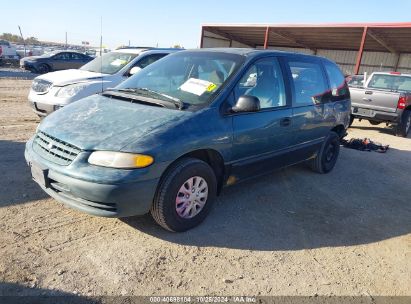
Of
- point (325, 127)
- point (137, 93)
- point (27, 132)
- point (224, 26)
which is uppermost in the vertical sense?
point (224, 26)

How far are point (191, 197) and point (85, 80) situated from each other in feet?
15.2

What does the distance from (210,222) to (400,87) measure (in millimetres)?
9117

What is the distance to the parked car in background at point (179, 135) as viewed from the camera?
9.80 ft

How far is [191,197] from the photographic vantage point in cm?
345

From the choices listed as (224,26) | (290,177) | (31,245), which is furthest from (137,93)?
(224,26)

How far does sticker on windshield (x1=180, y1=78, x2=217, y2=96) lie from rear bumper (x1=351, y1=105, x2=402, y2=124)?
285 inches

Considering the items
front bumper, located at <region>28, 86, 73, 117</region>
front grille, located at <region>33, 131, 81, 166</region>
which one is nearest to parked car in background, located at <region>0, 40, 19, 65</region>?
front bumper, located at <region>28, 86, 73, 117</region>

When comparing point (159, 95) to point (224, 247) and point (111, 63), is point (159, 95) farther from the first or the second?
point (111, 63)

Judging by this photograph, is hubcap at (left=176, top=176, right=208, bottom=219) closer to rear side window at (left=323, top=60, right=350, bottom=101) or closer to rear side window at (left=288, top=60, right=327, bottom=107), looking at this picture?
rear side window at (left=288, top=60, right=327, bottom=107)

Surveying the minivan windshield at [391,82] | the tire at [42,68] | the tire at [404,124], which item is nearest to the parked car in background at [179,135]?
the tire at [404,124]

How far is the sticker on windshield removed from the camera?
374 cm

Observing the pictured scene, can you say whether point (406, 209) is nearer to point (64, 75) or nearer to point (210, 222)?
point (210, 222)

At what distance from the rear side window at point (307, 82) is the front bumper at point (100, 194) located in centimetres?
247

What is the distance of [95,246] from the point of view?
3152mm
